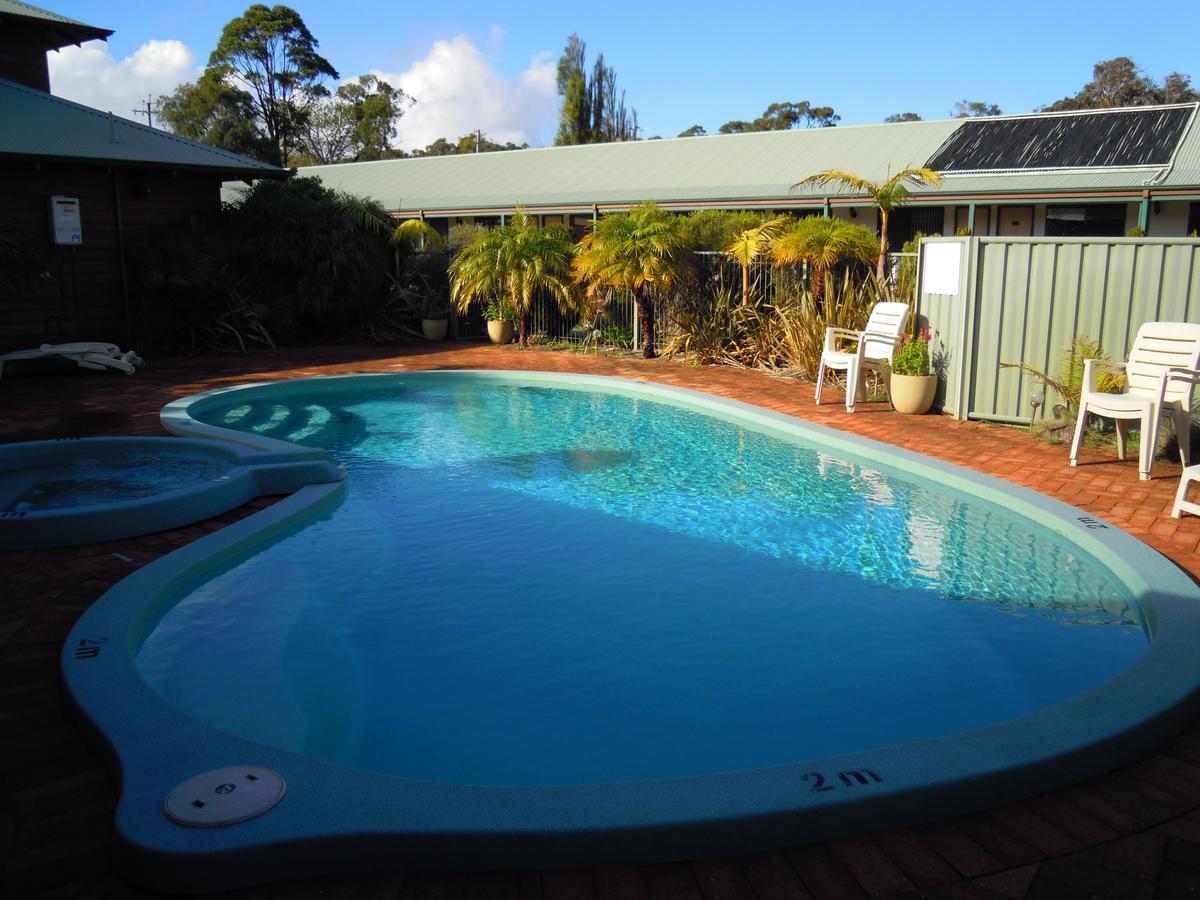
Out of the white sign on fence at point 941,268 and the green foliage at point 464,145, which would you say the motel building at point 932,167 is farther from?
the green foliage at point 464,145

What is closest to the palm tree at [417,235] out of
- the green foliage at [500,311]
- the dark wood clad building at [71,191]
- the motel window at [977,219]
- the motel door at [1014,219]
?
the green foliage at [500,311]

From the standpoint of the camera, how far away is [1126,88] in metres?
43.1

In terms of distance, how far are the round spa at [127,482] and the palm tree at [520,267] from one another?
784cm

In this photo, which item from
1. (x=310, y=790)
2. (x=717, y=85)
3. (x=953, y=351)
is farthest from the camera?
(x=717, y=85)

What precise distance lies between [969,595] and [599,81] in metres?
47.8

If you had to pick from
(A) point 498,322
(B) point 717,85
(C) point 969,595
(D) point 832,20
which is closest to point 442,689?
(C) point 969,595

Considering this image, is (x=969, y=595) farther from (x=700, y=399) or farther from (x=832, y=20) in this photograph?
(x=832, y=20)

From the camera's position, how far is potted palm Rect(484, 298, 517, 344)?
16.2 m

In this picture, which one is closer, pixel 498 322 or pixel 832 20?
pixel 498 322

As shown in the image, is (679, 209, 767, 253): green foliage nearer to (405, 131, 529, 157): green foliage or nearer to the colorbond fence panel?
the colorbond fence panel

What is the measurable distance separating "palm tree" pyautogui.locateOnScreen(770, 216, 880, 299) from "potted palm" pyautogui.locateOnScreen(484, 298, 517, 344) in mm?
5719

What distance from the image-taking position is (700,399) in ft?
34.6

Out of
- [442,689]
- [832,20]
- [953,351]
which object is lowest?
[442,689]

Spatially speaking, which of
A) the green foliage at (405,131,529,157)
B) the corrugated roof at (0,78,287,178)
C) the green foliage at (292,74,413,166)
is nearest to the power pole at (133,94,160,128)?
the green foliage at (292,74,413,166)
